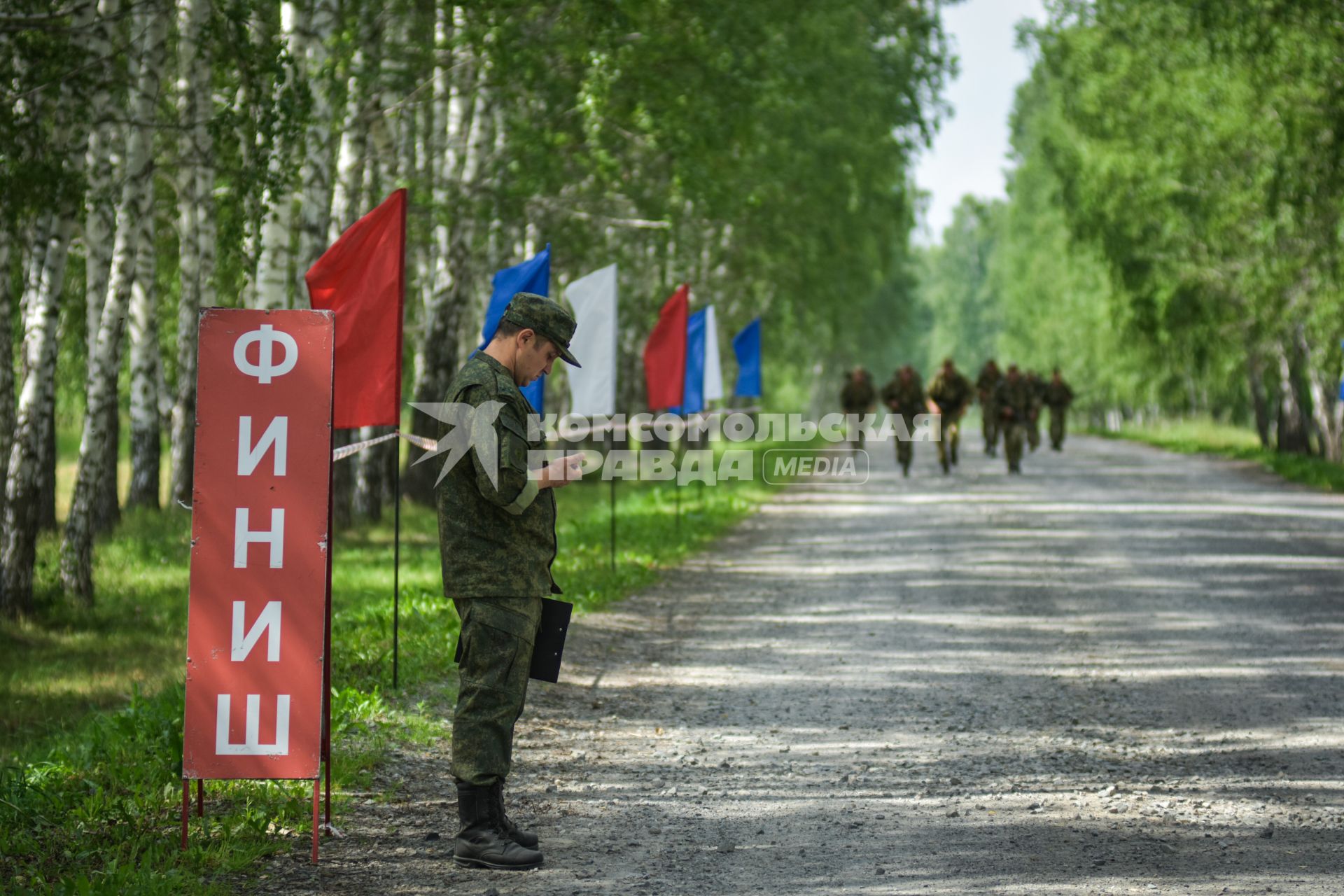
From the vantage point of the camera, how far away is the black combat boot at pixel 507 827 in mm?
5297

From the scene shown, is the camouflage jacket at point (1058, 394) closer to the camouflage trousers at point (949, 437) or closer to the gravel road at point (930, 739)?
the camouflage trousers at point (949, 437)

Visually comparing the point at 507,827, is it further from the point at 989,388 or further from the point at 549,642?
the point at 989,388

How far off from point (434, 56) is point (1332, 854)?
14734mm

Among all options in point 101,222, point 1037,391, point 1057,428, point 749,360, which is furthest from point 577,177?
point 1057,428

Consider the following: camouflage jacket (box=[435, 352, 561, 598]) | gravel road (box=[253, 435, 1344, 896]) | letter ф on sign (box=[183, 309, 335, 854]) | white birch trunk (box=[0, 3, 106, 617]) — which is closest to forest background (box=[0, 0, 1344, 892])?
white birch trunk (box=[0, 3, 106, 617])

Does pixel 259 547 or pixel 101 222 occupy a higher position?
pixel 101 222

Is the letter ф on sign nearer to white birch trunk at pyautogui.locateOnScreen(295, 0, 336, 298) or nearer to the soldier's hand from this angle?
the soldier's hand

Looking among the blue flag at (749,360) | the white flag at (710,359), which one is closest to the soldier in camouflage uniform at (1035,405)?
the blue flag at (749,360)

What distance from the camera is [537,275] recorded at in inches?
417

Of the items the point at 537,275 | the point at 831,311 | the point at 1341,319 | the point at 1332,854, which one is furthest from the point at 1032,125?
the point at 1332,854

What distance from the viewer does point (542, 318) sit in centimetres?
530

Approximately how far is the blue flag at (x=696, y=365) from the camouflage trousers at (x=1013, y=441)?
8.60 meters

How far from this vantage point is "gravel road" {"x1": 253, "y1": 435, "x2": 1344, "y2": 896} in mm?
5180

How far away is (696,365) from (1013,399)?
9253mm
